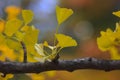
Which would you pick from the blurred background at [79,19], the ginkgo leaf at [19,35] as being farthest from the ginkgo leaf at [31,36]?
the blurred background at [79,19]

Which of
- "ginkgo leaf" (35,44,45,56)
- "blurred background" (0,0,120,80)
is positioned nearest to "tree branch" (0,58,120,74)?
"ginkgo leaf" (35,44,45,56)

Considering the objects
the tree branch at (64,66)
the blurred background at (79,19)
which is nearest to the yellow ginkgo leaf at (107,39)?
the tree branch at (64,66)

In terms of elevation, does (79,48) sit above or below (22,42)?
below

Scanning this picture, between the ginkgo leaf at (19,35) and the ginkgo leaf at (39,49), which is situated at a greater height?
the ginkgo leaf at (19,35)

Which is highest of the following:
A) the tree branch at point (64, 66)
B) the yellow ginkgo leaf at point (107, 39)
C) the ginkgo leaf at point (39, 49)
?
the yellow ginkgo leaf at point (107, 39)

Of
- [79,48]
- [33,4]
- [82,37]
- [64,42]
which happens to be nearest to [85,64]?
[64,42]

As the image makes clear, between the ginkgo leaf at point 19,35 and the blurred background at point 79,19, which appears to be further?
the blurred background at point 79,19

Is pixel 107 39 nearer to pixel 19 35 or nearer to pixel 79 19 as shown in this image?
pixel 19 35

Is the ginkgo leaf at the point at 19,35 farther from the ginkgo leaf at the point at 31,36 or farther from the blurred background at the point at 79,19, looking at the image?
the blurred background at the point at 79,19

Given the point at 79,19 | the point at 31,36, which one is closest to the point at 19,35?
the point at 31,36

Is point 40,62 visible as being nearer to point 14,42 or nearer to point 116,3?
point 14,42

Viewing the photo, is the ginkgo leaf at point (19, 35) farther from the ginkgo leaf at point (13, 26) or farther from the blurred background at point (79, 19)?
the blurred background at point (79, 19)
